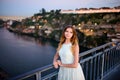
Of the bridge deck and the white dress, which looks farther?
the bridge deck

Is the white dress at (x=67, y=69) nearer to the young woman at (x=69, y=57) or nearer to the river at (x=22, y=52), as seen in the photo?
the young woman at (x=69, y=57)

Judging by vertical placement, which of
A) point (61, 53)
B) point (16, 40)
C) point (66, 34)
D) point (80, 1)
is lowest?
point (16, 40)

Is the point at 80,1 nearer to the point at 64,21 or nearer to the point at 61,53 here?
the point at 64,21

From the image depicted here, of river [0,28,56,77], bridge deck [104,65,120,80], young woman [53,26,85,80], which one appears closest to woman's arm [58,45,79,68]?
young woman [53,26,85,80]

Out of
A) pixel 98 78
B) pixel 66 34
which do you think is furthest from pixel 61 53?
pixel 98 78

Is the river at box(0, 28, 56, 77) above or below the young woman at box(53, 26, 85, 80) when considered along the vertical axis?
below

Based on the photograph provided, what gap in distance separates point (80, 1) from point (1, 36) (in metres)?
2.21

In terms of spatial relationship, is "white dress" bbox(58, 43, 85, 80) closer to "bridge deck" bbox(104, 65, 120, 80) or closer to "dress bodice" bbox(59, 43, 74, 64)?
"dress bodice" bbox(59, 43, 74, 64)

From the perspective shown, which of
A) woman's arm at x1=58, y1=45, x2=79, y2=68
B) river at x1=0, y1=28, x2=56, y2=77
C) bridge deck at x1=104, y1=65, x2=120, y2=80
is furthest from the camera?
river at x1=0, y1=28, x2=56, y2=77

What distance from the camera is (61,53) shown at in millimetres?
1790

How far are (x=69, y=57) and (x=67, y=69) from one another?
0.51 feet

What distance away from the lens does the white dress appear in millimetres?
1759

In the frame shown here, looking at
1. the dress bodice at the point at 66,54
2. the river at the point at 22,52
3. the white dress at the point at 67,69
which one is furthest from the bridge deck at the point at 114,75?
the river at the point at 22,52

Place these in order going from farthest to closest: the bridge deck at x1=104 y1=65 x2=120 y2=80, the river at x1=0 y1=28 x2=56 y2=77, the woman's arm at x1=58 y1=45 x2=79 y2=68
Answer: the river at x1=0 y1=28 x2=56 y2=77
the bridge deck at x1=104 y1=65 x2=120 y2=80
the woman's arm at x1=58 y1=45 x2=79 y2=68
